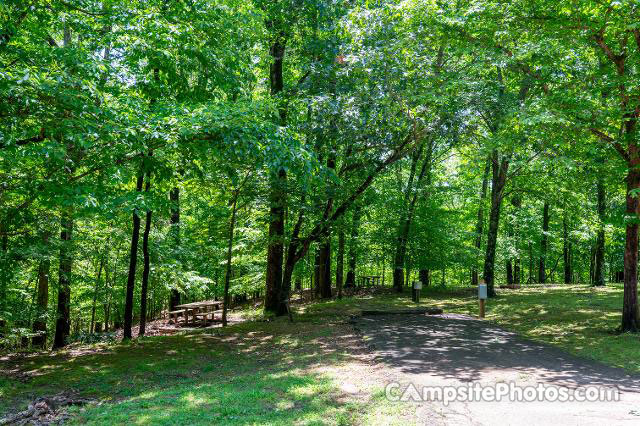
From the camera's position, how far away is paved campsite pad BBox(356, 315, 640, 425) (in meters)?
4.43

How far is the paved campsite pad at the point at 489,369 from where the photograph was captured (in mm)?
4430

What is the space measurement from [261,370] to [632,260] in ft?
28.3

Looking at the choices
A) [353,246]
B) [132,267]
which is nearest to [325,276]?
[353,246]

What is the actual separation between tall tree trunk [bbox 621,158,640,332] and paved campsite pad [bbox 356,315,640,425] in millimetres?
2492

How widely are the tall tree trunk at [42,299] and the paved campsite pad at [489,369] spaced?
301 inches

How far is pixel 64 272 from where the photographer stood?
10.5 m

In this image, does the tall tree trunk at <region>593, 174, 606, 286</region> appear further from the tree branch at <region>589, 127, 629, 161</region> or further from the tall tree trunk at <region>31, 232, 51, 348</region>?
the tall tree trunk at <region>31, 232, 51, 348</region>

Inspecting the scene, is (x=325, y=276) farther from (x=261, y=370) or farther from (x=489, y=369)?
(x=489, y=369)

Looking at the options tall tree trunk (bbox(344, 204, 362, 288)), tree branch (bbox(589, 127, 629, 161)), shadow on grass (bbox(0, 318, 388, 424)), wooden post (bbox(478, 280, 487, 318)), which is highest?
tree branch (bbox(589, 127, 629, 161))

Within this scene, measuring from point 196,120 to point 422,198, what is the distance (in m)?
14.3

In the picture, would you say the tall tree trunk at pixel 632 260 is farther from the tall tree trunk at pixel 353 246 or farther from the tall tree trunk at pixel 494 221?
the tall tree trunk at pixel 353 246

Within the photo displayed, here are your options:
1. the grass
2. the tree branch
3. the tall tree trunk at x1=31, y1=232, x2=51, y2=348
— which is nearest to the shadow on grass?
the grass

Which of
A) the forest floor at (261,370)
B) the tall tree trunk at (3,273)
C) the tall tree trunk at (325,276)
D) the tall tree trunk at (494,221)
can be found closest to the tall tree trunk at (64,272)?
the tall tree trunk at (3,273)

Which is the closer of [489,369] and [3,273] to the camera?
[489,369]
